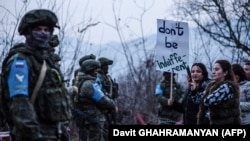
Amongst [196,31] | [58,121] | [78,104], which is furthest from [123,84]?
[58,121]

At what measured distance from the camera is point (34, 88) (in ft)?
16.4

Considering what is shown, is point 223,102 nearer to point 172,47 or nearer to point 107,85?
point 172,47

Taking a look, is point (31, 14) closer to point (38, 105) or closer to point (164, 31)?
point (38, 105)

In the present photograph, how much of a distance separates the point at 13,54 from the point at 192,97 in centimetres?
428

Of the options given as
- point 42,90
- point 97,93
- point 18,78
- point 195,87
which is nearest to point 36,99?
point 42,90

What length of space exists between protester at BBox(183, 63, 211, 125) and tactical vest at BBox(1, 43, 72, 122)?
3820 mm

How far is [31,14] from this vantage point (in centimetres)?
515

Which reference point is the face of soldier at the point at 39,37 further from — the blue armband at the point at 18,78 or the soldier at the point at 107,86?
the soldier at the point at 107,86

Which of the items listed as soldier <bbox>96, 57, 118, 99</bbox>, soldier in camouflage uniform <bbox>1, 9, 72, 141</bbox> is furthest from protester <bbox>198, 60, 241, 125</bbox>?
soldier <bbox>96, 57, 118, 99</bbox>

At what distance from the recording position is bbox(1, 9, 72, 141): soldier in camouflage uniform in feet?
15.7

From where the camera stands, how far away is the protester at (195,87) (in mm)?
8672

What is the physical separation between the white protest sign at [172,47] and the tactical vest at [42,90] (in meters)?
4.34

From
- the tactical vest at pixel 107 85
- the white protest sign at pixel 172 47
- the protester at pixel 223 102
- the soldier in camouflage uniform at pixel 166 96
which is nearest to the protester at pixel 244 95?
the protester at pixel 223 102

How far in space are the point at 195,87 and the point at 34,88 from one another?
13.6 feet
